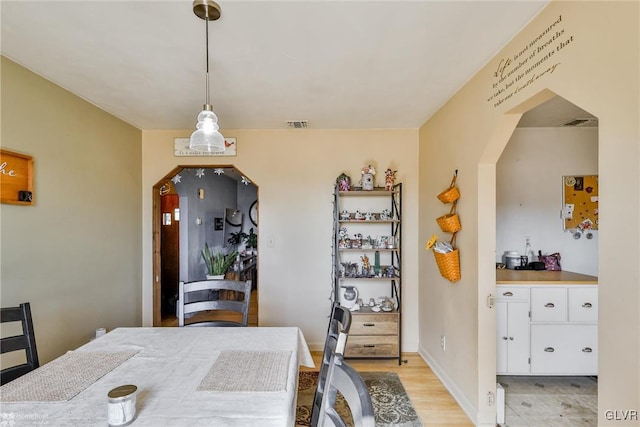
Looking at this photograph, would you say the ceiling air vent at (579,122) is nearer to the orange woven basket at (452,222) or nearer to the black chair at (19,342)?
the orange woven basket at (452,222)

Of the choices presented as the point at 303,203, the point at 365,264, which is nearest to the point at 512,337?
the point at 365,264

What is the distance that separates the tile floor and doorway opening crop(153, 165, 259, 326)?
9.59 ft

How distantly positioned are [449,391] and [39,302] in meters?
3.08

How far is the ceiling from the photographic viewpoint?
149cm

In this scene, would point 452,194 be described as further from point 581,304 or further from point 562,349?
point 562,349

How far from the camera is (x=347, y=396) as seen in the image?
84 cm

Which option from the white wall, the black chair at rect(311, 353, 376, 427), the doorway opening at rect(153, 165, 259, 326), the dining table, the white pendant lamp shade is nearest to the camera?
the black chair at rect(311, 353, 376, 427)

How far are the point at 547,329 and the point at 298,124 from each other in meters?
2.89

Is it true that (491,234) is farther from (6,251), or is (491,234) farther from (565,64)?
(6,251)

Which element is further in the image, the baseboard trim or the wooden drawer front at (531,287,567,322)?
the wooden drawer front at (531,287,567,322)

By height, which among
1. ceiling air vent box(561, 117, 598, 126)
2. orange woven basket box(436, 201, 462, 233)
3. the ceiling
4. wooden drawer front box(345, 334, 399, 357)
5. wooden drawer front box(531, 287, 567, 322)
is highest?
the ceiling

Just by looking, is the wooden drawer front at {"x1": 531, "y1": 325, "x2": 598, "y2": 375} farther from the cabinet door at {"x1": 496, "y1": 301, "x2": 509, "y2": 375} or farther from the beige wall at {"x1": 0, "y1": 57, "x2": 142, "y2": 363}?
the beige wall at {"x1": 0, "y1": 57, "x2": 142, "y2": 363}

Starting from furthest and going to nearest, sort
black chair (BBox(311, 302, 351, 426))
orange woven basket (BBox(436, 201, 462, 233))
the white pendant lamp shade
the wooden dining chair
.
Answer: orange woven basket (BBox(436, 201, 462, 233)) → the wooden dining chair → the white pendant lamp shade → black chair (BBox(311, 302, 351, 426))

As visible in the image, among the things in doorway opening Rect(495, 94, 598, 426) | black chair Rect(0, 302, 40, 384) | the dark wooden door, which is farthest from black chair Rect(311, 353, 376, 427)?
the dark wooden door
